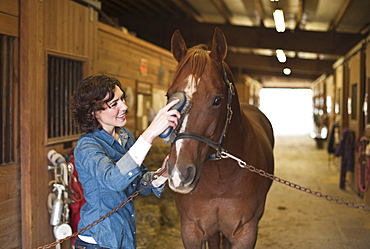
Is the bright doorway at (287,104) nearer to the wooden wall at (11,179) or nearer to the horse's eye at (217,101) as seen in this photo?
the wooden wall at (11,179)

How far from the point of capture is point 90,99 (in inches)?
67.7

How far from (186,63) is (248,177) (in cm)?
71

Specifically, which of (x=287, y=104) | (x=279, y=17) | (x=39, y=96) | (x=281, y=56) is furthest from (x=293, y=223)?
(x=287, y=104)

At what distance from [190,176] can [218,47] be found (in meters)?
0.62

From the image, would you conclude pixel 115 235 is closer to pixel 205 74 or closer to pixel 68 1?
pixel 205 74

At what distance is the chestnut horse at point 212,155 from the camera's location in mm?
1630

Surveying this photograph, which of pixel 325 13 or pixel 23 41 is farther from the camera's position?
pixel 325 13

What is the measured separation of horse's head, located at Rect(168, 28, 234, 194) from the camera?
5.21ft

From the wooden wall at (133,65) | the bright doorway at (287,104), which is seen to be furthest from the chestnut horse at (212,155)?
the bright doorway at (287,104)

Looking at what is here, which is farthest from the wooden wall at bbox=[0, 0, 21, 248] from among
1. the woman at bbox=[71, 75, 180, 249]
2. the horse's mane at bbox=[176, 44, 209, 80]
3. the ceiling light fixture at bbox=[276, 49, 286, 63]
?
the ceiling light fixture at bbox=[276, 49, 286, 63]

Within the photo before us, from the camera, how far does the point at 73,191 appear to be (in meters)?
2.96

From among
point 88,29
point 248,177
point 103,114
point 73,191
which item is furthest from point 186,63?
point 88,29

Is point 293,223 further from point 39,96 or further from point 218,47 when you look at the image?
point 218,47

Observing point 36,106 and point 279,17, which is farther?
point 279,17
